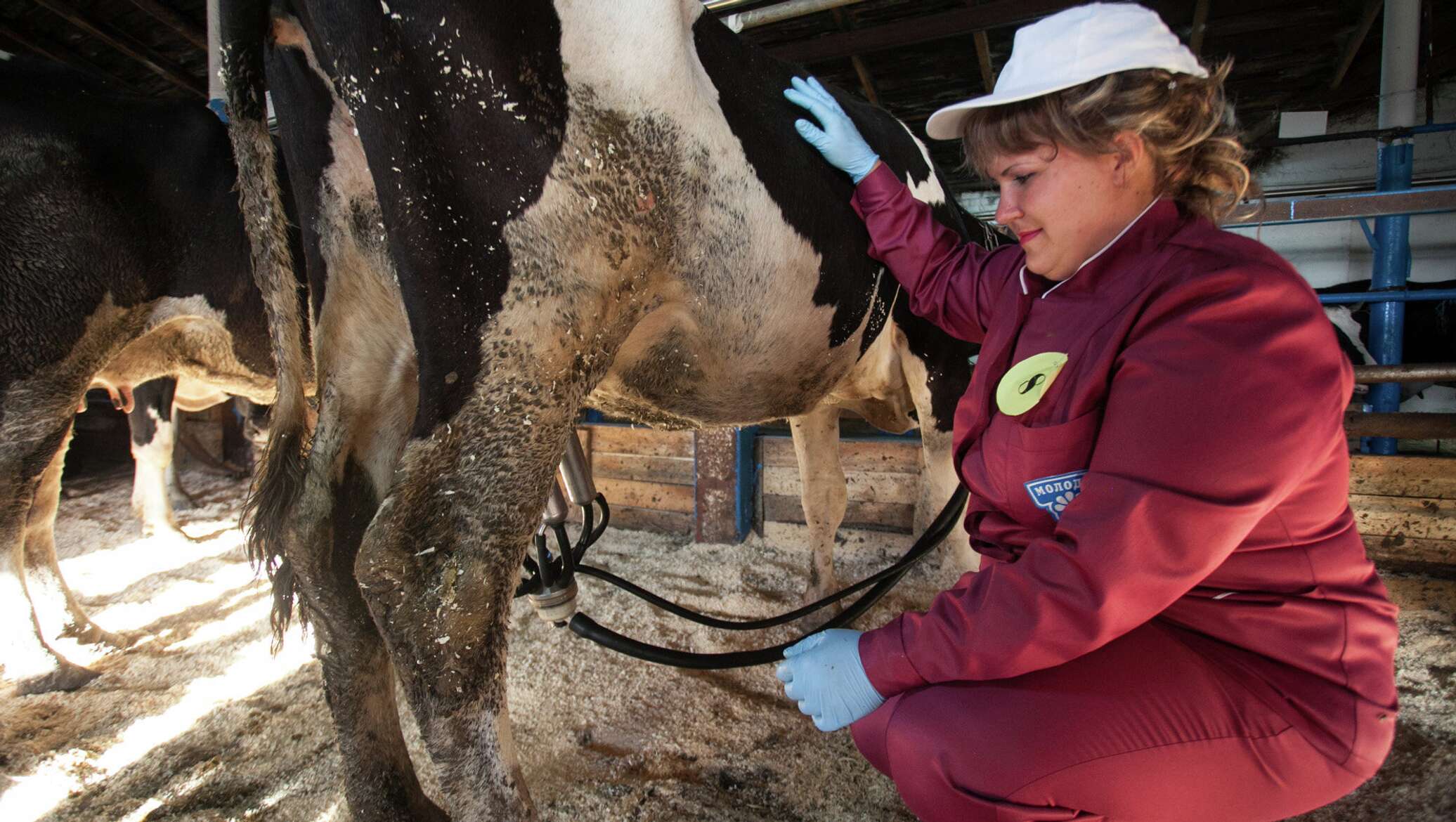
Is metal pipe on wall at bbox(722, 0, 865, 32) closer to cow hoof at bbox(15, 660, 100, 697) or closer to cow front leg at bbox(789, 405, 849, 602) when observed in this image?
cow front leg at bbox(789, 405, 849, 602)

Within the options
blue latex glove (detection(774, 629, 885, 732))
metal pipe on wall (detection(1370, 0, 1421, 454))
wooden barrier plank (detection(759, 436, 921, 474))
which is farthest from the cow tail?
metal pipe on wall (detection(1370, 0, 1421, 454))

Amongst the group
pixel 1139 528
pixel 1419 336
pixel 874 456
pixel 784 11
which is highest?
pixel 784 11

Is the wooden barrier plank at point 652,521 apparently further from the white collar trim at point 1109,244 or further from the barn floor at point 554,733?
the white collar trim at point 1109,244

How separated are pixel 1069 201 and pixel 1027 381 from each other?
0.30m

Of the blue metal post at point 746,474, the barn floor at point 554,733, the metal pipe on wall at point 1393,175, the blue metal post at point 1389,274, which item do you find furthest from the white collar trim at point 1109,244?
the metal pipe on wall at point 1393,175

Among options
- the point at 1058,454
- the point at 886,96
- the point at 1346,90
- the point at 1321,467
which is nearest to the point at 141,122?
the point at 1058,454

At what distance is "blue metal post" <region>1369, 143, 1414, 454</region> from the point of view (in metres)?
4.07

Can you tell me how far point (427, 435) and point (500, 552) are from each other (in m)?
0.29

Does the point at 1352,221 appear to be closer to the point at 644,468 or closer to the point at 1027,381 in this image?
the point at 644,468

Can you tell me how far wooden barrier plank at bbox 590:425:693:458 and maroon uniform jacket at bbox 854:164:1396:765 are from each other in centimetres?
362

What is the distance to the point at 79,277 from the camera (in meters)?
2.39

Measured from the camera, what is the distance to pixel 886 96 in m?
6.80

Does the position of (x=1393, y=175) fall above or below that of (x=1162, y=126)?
above

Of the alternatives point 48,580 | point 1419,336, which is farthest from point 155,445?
point 1419,336
